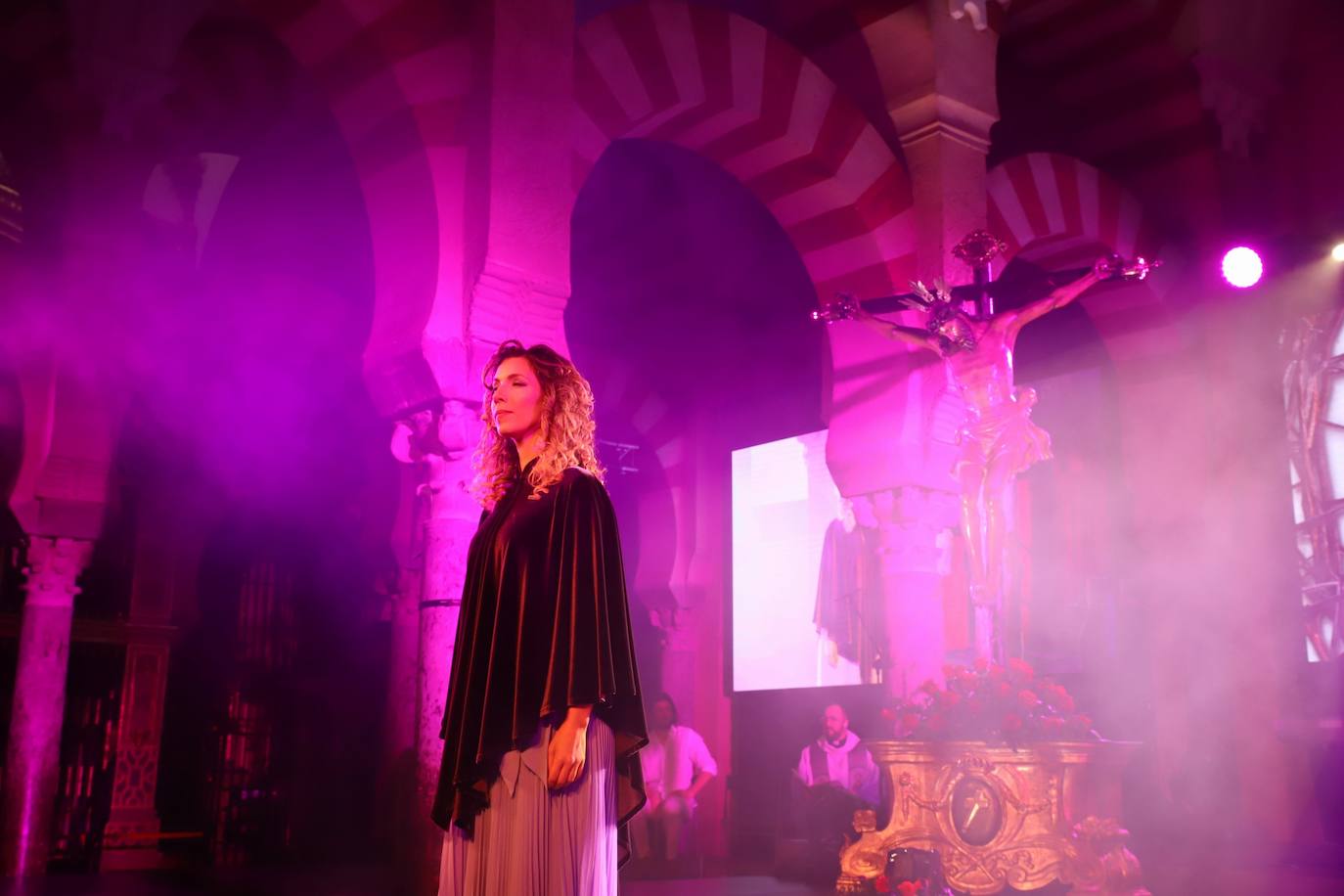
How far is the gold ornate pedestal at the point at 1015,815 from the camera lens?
473 centimetres

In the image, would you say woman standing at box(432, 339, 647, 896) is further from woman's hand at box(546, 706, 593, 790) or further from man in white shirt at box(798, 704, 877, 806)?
man in white shirt at box(798, 704, 877, 806)

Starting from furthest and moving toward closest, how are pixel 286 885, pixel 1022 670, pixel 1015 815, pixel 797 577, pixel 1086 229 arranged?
pixel 797 577 → pixel 1086 229 → pixel 286 885 → pixel 1022 670 → pixel 1015 815

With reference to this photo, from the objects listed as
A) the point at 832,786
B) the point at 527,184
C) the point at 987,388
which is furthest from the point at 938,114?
the point at 832,786

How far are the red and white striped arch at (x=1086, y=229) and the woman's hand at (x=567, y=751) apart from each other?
6050 mm

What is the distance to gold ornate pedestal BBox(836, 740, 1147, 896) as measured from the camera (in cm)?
473

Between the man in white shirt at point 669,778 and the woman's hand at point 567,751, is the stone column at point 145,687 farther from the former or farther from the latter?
the woman's hand at point 567,751

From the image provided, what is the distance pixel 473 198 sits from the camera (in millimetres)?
4848

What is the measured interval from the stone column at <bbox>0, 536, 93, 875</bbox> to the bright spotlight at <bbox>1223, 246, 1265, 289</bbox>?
25.4 ft

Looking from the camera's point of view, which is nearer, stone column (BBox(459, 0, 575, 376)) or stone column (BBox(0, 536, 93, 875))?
stone column (BBox(459, 0, 575, 376))

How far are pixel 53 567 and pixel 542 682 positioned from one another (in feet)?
21.5

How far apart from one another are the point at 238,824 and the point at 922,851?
6881mm

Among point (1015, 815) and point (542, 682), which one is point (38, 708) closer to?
point (1015, 815)

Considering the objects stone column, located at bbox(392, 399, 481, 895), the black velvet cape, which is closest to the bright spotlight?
stone column, located at bbox(392, 399, 481, 895)

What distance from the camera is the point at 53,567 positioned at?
24.8 ft
